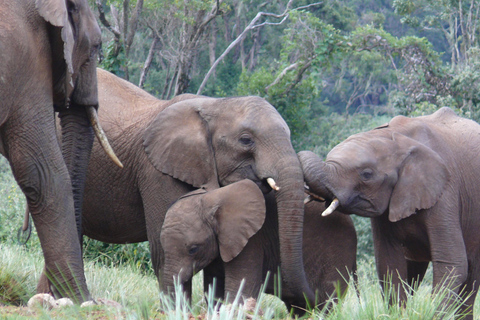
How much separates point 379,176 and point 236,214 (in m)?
1.19

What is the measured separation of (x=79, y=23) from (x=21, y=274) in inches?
101

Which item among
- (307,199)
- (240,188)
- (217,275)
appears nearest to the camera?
(240,188)

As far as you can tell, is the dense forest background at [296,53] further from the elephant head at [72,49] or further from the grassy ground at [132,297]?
the elephant head at [72,49]

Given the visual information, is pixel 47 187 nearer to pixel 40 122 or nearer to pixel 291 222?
pixel 40 122

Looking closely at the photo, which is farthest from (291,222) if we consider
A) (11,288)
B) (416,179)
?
(11,288)

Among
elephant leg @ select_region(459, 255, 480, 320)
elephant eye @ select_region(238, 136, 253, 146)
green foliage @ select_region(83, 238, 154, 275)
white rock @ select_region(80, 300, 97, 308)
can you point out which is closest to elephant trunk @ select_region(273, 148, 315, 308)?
elephant eye @ select_region(238, 136, 253, 146)

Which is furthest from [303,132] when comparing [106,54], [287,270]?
[287,270]

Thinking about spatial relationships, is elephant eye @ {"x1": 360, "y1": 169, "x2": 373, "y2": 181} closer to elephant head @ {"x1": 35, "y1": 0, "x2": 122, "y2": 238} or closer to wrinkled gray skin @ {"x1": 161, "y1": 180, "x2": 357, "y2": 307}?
wrinkled gray skin @ {"x1": 161, "y1": 180, "x2": 357, "y2": 307}

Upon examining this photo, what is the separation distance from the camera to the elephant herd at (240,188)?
18.1 ft

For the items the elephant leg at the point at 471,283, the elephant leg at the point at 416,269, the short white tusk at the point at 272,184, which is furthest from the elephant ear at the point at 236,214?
the elephant leg at the point at 471,283

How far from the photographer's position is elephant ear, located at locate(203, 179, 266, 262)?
5938mm

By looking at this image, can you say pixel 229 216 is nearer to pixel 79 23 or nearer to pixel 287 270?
pixel 287 270

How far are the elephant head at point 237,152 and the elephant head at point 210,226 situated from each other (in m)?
0.19

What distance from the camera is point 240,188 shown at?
19.6 ft
